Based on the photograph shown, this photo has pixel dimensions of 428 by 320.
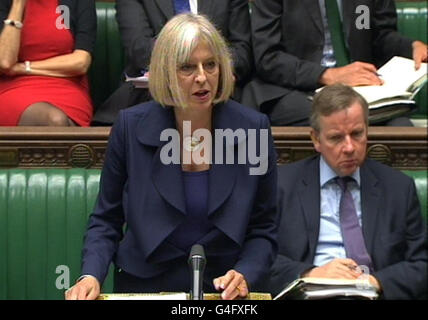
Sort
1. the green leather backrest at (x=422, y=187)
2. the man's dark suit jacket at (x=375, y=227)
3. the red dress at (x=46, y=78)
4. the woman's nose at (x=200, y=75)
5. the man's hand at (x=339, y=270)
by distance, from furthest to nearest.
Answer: the red dress at (x=46, y=78) < the green leather backrest at (x=422, y=187) < the man's dark suit jacket at (x=375, y=227) < the man's hand at (x=339, y=270) < the woman's nose at (x=200, y=75)

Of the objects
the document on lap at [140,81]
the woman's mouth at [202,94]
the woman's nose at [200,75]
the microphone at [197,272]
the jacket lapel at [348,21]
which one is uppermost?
the jacket lapel at [348,21]

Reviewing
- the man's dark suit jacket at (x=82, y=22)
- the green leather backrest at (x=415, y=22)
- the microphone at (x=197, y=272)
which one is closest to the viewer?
the microphone at (x=197, y=272)

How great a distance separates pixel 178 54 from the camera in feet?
6.77

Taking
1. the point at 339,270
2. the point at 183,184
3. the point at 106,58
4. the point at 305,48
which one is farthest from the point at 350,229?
the point at 106,58

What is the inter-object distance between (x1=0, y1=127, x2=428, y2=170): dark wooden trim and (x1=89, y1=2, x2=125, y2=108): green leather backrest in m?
0.66

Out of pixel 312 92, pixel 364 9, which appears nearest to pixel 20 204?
pixel 312 92

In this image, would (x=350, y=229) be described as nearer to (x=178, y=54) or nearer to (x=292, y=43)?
(x=178, y=54)

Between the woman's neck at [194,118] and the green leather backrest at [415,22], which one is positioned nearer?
the woman's neck at [194,118]

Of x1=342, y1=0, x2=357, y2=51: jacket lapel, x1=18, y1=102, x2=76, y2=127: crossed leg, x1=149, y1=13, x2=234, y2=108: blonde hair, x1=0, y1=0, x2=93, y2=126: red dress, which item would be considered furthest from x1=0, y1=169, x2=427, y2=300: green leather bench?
x1=149, y1=13, x2=234, y2=108: blonde hair

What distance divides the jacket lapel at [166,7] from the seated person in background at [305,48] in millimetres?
266

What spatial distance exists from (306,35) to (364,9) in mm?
226

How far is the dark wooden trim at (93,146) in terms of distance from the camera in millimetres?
2846

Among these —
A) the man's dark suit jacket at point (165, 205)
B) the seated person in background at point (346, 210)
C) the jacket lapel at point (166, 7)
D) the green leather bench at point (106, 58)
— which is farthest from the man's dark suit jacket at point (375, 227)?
the green leather bench at point (106, 58)

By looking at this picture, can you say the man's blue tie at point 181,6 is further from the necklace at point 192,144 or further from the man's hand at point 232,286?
the man's hand at point 232,286
